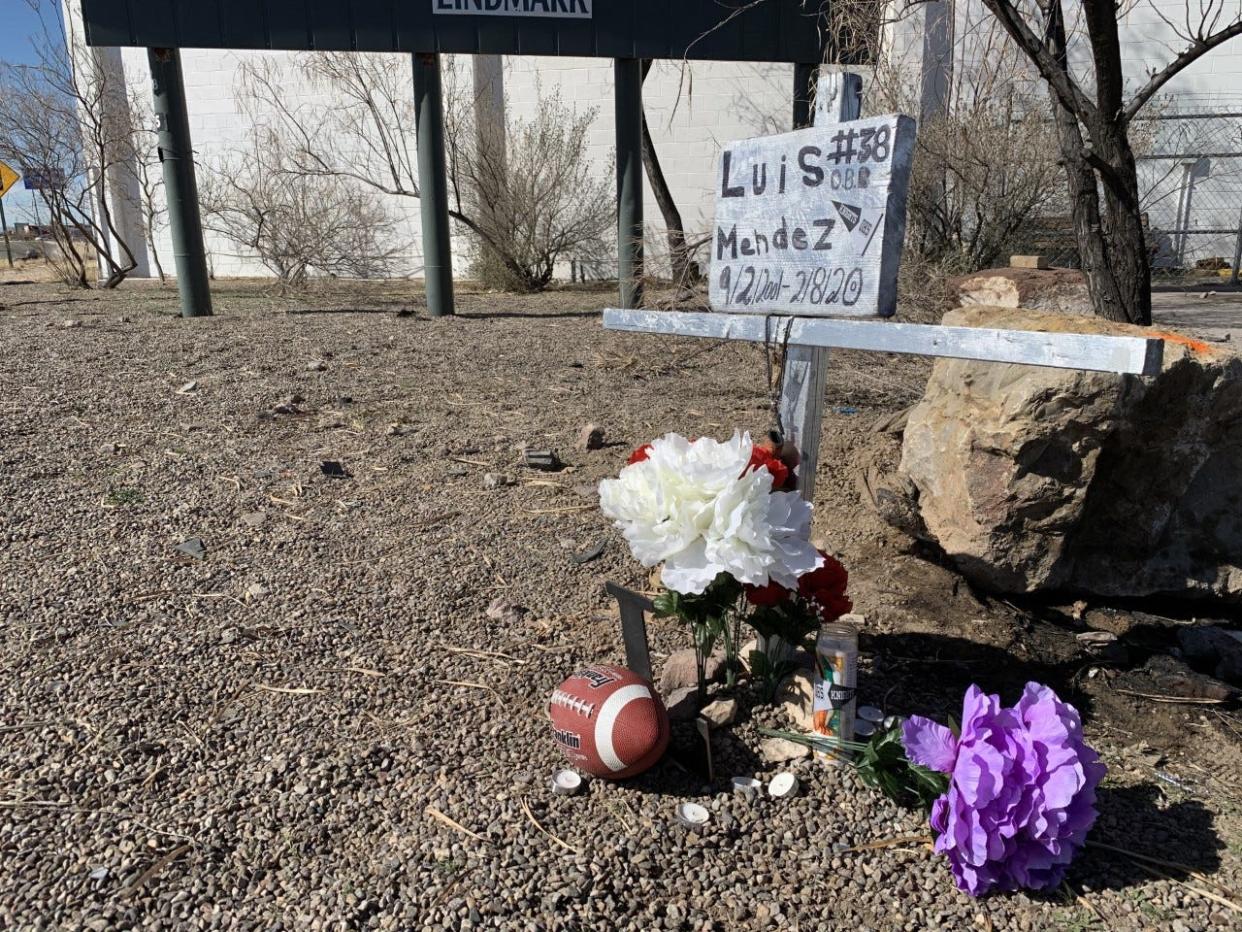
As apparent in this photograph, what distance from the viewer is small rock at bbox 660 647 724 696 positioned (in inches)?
96.2

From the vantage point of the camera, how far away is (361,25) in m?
7.84

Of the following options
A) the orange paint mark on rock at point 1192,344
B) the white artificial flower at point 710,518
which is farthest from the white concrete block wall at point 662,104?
the white artificial flower at point 710,518

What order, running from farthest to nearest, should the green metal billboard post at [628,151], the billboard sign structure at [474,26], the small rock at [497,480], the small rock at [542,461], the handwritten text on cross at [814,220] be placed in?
the green metal billboard post at [628,151]
the billboard sign structure at [474,26]
the small rock at [542,461]
the small rock at [497,480]
the handwritten text on cross at [814,220]

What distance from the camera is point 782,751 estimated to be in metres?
2.21

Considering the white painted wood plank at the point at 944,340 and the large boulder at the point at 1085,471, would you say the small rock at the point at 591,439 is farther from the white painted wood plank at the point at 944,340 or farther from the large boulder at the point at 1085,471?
the white painted wood plank at the point at 944,340

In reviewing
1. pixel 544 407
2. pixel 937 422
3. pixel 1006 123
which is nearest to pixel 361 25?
pixel 544 407

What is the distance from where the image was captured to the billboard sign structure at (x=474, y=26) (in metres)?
7.60

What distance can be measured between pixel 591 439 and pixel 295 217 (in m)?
8.90

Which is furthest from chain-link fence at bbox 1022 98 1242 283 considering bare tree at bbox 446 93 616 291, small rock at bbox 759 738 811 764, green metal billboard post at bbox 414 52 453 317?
small rock at bbox 759 738 811 764

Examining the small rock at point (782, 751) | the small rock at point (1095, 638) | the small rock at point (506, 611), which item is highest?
the small rock at point (506, 611)

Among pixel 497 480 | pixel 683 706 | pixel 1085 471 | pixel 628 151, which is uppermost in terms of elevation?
pixel 628 151

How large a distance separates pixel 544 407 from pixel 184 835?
3.52 m

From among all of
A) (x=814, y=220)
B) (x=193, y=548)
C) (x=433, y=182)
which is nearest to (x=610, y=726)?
(x=814, y=220)

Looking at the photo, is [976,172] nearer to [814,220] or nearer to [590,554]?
[590,554]
